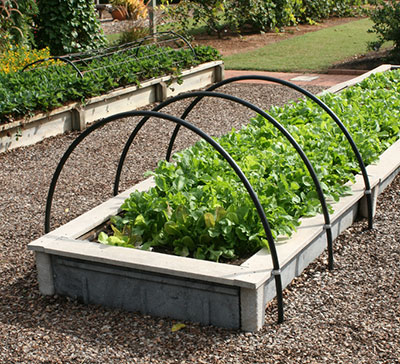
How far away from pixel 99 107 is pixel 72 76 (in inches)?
21.1

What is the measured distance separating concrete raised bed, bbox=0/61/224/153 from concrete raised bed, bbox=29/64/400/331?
11.0 feet

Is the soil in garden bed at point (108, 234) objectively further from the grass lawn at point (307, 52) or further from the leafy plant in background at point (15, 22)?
the grass lawn at point (307, 52)

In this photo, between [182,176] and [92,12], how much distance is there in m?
7.80

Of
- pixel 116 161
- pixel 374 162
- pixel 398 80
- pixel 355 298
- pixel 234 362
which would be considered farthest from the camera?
pixel 398 80

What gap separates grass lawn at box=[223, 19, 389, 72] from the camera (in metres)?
11.9

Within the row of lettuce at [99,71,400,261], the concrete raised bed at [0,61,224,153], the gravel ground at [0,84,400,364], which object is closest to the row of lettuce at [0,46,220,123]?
the concrete raised bed at [0,61,224,153]

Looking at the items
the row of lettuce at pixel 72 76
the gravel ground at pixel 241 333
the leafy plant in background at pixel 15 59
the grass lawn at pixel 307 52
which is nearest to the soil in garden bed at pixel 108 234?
the gravel ground at pixel 241 333

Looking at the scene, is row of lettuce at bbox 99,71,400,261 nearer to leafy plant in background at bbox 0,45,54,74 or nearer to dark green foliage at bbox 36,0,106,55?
leafy plant in background at bbox 0,45,54,74

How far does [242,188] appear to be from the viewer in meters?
4.44

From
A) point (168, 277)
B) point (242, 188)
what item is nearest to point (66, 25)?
point (242, 188)

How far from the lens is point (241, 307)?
11.5 ft

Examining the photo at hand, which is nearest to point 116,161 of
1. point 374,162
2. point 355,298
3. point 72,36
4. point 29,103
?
point 29,103

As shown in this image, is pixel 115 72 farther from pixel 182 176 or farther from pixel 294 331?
pixel 294 331

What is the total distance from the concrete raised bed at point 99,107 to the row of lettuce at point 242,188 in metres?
2.76
